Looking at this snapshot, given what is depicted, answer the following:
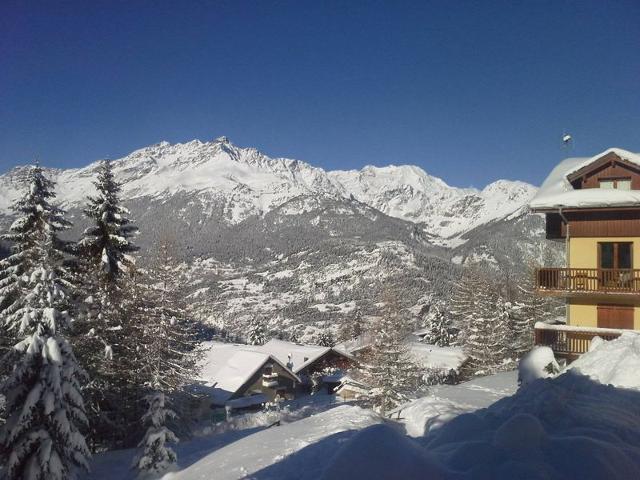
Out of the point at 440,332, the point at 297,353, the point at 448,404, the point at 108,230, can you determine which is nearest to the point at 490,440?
the point at 448,404

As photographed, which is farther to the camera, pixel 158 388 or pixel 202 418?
pixel 202 418

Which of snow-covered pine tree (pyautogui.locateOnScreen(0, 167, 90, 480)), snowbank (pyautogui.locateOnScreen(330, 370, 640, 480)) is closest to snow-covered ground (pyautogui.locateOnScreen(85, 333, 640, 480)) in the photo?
snowbank (pyautogui.locateOnScreen(330, 370, 640, 480))

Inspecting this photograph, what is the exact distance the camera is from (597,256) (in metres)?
19.1

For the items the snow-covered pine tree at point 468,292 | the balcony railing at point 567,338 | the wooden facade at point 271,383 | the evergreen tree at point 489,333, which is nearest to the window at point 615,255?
the balcony railing at point 567,338

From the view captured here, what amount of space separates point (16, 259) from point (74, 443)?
8531mm

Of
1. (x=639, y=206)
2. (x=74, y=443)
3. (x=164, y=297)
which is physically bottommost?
(x=74, y=443)

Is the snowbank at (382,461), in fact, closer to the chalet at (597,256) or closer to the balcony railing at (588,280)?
the chalet at (597,256)

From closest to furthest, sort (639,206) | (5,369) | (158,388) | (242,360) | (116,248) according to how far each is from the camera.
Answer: (5,369) < (639,206) < (158,388) < (116,248) < (242,360)

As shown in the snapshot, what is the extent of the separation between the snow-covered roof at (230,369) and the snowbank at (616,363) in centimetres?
3641

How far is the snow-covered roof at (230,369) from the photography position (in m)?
45.4

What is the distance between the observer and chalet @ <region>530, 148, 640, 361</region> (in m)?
18.0

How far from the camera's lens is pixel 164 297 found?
21578 mm

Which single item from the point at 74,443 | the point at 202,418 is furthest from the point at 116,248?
the point at 202,418

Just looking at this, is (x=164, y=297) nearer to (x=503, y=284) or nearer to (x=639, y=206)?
(x=639, y=206)
